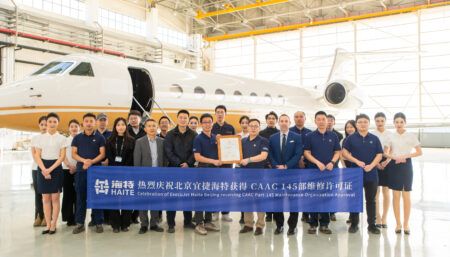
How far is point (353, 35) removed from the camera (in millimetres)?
33312

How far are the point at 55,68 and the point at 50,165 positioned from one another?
Answer: 484 centimetres

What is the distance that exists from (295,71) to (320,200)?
30.4m

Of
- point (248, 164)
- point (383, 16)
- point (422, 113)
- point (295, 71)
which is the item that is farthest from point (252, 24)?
point (248, 164)

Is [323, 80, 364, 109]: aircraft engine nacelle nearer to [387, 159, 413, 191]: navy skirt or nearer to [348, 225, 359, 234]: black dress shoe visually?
[387, 159, 413, 191]: navy skirt

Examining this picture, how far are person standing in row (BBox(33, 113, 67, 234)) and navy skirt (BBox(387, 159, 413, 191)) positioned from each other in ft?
18.1

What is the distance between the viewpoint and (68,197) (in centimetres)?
682

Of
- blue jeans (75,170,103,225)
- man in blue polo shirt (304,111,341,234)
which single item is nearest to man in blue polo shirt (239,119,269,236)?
man in blue polo shirt (304,111,341,234)

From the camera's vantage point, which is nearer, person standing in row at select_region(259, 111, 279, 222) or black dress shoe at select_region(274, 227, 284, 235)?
black dress shoe at select_region(274, 227, 284, 235)

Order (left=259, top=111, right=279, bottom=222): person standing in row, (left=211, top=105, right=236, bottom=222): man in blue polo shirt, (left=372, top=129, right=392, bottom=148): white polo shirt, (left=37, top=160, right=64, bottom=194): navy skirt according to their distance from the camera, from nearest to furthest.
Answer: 1. (left=37, top=160, right=64, bottom=194): navy skirt
2. (left=372, top=129, right=392, bottom=148): white polo shirt
3. (left=259, top=111, right=279, bottom=222): person standing in row
4. (left=211, top=105, right=236, bottom=222): man in blue polo shirt

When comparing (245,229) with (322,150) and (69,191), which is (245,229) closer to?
(322,150)

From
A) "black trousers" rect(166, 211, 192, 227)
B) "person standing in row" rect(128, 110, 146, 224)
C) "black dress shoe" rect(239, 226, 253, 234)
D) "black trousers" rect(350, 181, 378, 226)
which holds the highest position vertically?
"person standing in row" rect(128, 110, 146, 224)

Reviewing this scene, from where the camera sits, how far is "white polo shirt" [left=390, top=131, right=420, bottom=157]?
6363mm

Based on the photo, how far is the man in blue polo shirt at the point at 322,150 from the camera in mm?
6320

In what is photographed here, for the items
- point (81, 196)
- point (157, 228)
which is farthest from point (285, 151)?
point (81, 196)
